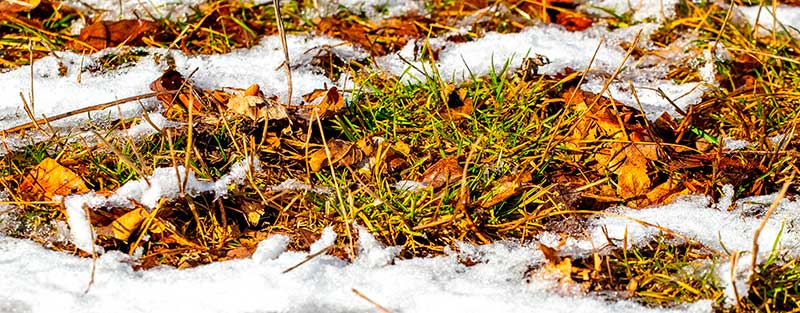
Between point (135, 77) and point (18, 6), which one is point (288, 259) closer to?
point (135, 77)

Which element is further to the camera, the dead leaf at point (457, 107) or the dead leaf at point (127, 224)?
the dead leaf at point (457, 107)

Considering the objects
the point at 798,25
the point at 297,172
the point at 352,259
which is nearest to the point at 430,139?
the point at 297,172

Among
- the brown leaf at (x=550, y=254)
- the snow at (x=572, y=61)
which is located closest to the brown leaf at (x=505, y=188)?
the brown leaf at (x=550, y=254)

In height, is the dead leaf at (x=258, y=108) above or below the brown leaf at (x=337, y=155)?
above

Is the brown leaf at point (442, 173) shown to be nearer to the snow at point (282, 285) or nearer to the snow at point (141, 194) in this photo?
the snow at point (282, 285)

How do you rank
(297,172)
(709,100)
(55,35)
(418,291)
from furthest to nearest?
(55,35)
(709,100)
(297,172)
(418,291)

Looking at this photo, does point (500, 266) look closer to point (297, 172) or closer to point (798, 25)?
point (297, 172)
